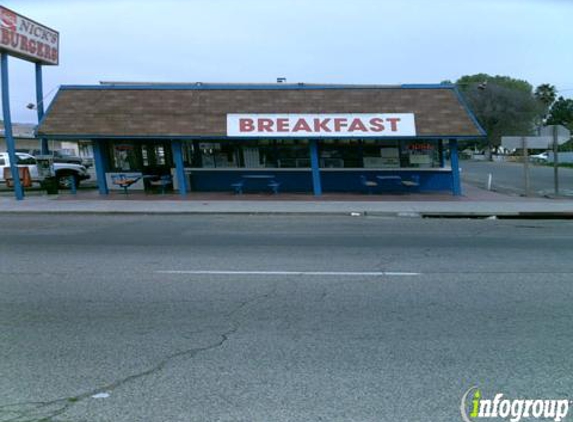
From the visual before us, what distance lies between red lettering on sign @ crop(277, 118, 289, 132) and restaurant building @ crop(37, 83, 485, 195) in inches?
1.5

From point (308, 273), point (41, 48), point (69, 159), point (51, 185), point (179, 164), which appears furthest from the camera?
point (69, 159)

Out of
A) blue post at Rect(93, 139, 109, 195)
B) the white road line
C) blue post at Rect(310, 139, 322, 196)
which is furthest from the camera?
blue post at Rect(93, 139, 109, 195)

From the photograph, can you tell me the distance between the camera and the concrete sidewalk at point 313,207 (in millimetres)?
14203

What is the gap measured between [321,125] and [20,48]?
11.6 meters

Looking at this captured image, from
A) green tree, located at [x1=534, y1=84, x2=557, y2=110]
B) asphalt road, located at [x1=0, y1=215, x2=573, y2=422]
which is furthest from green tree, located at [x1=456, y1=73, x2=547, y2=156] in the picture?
asphalt road, located at [x1=0, y1=215, x2=573, y2=422]

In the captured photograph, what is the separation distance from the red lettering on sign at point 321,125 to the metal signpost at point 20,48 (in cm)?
1131

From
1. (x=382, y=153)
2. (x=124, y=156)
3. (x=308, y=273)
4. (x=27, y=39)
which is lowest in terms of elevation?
(x=308, y=273)

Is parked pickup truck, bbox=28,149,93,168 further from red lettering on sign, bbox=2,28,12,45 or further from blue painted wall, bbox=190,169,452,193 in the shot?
blue painted wall, bbox=190,169,452,193

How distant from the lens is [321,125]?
17453 mm

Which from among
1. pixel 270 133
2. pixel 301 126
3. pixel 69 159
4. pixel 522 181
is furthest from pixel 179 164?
pixel 69 159

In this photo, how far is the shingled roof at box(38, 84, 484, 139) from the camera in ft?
57.7

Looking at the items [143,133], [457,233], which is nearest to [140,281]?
[457,233]

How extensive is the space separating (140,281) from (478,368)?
177 inches

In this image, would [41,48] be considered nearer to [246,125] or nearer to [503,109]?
[246,125]
